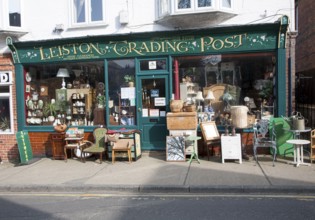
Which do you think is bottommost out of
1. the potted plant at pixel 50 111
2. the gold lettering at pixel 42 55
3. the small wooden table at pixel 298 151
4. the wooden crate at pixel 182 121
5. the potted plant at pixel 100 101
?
the small wooden table at pixel 298 151

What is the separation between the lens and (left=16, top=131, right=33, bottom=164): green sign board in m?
10.5

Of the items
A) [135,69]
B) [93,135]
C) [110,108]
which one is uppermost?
[135,69]

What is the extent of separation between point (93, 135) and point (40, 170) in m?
1.94

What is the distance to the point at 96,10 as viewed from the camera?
11195 millimetres

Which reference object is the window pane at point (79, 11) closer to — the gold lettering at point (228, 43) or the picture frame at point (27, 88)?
the picture frame at point (27, 88)

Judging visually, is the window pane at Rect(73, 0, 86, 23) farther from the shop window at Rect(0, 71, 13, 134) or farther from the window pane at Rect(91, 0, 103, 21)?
the shop window at Rect(0, 71, 13, 134)

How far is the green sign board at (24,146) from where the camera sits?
1054cm

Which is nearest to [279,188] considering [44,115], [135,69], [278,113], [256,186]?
[256,186]

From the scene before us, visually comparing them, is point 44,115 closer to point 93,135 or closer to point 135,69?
point 93,135

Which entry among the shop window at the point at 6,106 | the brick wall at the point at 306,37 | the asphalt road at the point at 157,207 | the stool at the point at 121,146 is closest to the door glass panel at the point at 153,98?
the stool at the point at 121,146

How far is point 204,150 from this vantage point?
10.5 meters

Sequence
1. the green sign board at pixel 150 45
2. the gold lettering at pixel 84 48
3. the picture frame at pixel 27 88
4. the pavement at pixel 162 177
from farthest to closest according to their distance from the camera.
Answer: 1. the picture frame at pixel 27 88
2. the gold lettering at pixel 84 48
3. the green sign board at pixel 150 45
4. the pavement at pixel 162 177

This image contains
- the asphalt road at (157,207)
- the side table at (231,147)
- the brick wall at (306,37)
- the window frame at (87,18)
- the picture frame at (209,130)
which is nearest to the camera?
A: the asphalt road at (157,207)

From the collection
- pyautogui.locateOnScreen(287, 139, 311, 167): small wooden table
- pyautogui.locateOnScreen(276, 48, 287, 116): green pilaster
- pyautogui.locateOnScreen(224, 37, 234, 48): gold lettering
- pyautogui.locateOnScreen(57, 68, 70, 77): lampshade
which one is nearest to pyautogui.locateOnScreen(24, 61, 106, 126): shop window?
pyautogui.locateOnScreen(57, 68, 70, 77): lampshade
